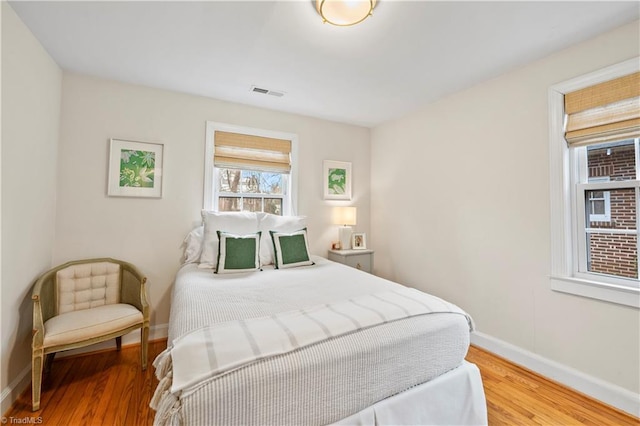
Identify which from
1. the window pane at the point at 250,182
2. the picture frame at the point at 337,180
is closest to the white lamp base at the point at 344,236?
the picture frame at the point at 337,180

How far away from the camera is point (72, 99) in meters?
2.44

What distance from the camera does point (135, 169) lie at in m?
2.65

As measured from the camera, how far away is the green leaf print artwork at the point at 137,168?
8.55 ft

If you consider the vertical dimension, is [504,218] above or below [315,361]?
above

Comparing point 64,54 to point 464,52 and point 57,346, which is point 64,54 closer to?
point 57,346

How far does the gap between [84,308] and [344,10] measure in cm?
296

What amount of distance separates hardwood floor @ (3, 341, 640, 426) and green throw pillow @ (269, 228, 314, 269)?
132 cm

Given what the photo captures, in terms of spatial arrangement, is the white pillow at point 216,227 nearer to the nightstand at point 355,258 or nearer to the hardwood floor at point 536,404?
the nightstand at point 355,258

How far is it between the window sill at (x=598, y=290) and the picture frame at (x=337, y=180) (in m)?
2.36

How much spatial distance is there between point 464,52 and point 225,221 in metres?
2.51

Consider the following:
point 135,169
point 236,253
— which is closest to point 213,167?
point 135,169

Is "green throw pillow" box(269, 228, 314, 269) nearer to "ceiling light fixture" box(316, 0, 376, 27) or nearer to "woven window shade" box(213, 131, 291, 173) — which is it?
"woven window shade" box(213, 131, 291, 173)

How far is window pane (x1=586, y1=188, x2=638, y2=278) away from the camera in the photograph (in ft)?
6.17

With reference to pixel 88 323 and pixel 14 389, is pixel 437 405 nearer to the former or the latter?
pixel 88 323
